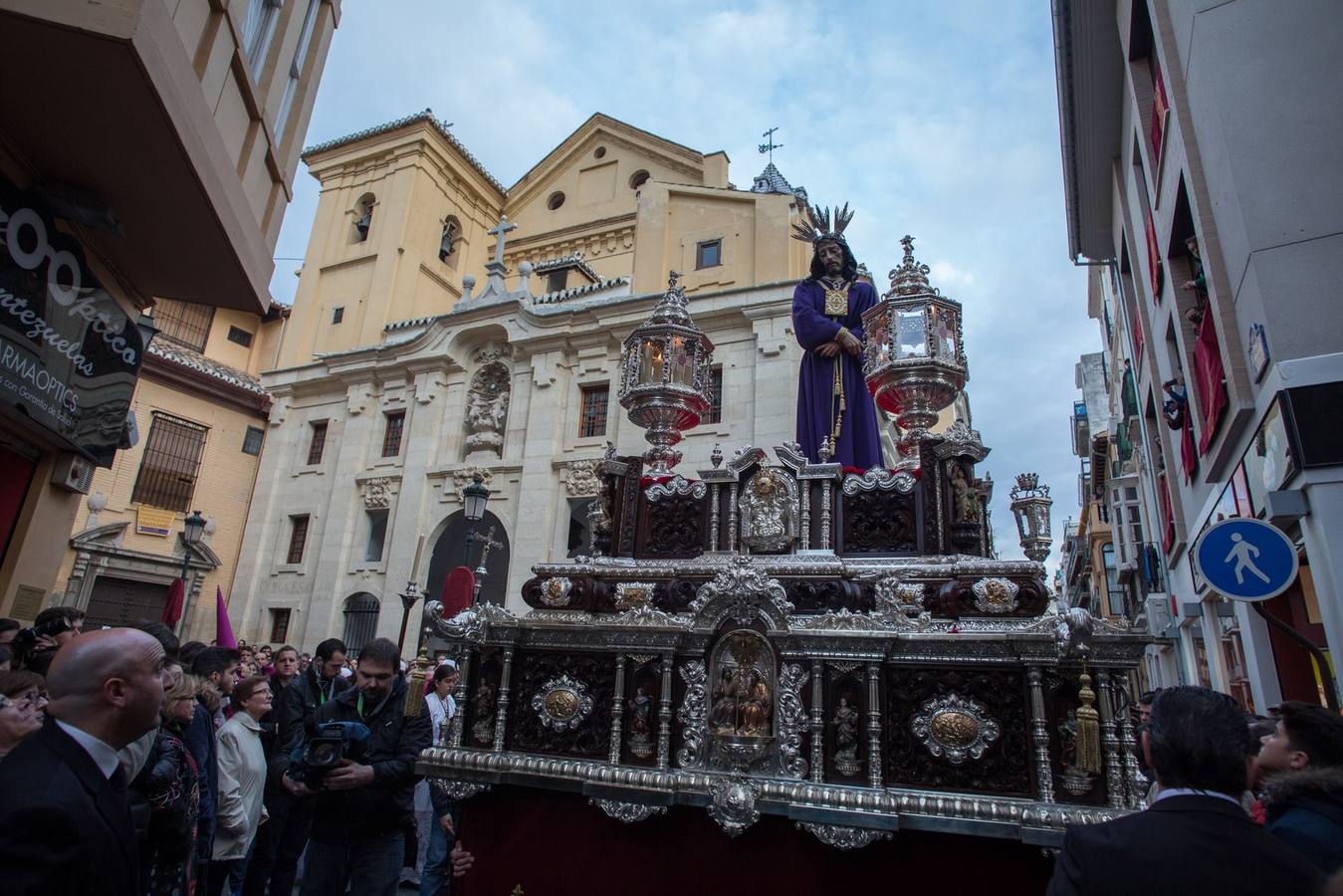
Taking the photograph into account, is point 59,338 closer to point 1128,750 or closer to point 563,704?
point 563,704

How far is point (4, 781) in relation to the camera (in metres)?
1.92

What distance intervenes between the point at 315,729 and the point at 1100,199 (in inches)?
674

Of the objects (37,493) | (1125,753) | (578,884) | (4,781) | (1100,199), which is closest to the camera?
(4,781)

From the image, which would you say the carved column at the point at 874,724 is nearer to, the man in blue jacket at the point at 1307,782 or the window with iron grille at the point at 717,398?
the man in blue jacket at the point at 1307,782

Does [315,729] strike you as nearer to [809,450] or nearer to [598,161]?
[809,450]

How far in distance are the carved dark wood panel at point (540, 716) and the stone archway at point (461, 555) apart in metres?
14.6

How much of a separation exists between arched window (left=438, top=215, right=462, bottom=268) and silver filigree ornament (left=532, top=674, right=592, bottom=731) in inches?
1003

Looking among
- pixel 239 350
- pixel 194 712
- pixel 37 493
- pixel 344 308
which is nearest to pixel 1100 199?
pixel 194 712

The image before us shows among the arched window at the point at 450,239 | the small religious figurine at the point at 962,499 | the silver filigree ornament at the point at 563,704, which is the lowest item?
the silver filigree ornament at the point at 563,704

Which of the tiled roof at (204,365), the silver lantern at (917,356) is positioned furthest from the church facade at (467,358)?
the silver lantern at (917,356)

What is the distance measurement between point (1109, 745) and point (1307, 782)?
3.12 feet

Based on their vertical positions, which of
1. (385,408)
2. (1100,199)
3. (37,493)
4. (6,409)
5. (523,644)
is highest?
(1100,199)

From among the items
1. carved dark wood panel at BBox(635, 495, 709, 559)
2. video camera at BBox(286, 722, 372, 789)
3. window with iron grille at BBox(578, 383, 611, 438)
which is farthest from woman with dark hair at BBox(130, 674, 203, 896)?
window with iron grille at BBox(578, 383, 611, 438)

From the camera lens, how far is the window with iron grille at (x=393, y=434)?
22.5m
